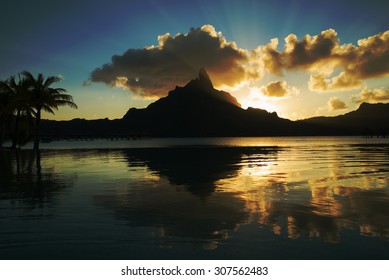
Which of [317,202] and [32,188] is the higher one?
[32,188]

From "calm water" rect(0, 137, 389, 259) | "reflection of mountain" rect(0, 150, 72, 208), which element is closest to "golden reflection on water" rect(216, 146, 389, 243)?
"calm water" rect(0, 137, 389, 259)

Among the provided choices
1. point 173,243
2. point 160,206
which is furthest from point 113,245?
point 160,206

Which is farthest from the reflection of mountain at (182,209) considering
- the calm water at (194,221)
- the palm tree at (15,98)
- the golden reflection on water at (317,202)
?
the palm tree at (15,98)

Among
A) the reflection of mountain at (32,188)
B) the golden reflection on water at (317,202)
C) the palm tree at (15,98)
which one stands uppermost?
the palm tree at (15,98)

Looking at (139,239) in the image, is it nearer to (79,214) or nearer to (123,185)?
(79,214)

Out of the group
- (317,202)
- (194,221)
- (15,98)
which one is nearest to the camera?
(194,221)

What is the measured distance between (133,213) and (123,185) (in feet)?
19.6

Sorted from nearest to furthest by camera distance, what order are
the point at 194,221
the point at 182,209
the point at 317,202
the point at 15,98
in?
the point at 194,221
the point at 182,209
the point at 317,202
the point at 15,98

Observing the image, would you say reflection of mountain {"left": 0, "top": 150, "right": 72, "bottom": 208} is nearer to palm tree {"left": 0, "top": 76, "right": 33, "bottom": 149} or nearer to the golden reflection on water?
the golden reflection on water

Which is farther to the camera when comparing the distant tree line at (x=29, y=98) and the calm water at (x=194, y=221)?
the distant tree line at (x=29, y=98)

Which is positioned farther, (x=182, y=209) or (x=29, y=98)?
(x=29, y=98)

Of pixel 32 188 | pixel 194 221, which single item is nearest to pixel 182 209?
pixel 194 221

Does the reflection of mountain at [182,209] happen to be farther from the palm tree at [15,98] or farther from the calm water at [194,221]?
the palm tree at [15,98]

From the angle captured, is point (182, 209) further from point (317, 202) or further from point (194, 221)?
point (317, 202)
